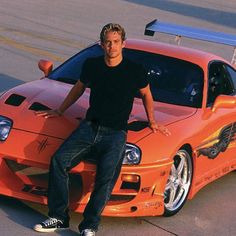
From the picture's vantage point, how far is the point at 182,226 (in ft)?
20.5

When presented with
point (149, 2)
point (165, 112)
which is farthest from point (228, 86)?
point (149, 2)

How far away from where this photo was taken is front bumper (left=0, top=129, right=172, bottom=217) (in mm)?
5812

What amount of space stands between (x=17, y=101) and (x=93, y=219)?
1.47 meters

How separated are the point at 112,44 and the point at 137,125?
0.83 metres

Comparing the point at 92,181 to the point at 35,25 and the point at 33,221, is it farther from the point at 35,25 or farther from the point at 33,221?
the point at 35,25

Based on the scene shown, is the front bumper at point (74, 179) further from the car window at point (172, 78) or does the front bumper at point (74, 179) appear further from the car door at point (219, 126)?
the car window at point (172, 78)

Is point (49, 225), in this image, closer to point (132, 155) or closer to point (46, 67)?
point (132, 155)

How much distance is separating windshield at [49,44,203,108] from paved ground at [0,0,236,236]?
980 mm

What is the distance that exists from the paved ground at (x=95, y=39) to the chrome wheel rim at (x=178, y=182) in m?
0.13

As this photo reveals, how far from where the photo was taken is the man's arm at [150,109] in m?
5.96

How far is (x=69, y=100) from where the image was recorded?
612 cm

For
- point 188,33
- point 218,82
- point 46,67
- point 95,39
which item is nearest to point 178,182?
point 218,82

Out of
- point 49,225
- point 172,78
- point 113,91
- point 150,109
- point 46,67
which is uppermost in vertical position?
point 113,91

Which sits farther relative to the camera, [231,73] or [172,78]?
[231,73]
